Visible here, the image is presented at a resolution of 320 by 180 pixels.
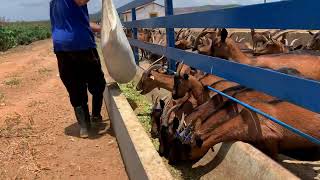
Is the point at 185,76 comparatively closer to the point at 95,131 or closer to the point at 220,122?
the point at 95,131

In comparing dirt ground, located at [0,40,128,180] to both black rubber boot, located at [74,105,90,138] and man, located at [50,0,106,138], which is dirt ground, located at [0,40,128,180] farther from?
man, located at [50,0,106,138]

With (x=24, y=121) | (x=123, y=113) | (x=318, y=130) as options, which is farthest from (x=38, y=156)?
(x=318, y=130)

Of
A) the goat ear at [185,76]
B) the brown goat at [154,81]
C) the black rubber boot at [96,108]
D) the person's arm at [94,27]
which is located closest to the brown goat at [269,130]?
the goat ear at [185,76]

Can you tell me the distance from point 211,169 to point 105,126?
2550 millimetres

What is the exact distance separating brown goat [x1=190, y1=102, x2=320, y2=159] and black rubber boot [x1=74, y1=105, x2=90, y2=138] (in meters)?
2.18

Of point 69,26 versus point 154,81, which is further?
Result: point 154,81

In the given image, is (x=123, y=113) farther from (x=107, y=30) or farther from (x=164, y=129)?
(x=107, y=30)

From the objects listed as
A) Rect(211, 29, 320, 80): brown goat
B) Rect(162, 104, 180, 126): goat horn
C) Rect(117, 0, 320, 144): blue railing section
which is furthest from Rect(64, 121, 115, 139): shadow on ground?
Rect(211, 29, 320, 80): brown goat

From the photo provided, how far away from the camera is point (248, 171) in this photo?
4.31m

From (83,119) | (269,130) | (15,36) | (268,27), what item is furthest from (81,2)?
(15,36)

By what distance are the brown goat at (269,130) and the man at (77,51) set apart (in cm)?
237

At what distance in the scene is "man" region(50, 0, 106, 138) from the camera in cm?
635

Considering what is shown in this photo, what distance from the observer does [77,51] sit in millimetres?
6434

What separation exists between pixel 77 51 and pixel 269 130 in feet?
9.63
